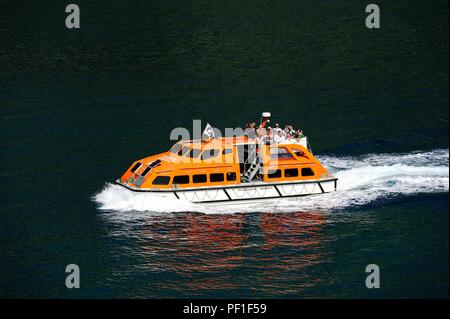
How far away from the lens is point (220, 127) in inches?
3853

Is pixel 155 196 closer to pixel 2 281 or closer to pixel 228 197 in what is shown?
pixel 228 197

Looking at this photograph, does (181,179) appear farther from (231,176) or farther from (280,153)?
(280,153)

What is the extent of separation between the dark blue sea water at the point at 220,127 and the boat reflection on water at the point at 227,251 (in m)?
0.15

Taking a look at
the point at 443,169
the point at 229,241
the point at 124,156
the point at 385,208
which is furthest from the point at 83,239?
the point at 443,169

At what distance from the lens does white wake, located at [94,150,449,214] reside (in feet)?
266

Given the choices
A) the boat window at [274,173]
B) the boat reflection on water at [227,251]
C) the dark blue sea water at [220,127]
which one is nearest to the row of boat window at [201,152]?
the boat window at [274,173]

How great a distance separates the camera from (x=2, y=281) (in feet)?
235

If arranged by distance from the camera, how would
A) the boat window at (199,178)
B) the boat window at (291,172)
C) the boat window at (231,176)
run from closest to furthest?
the boat window at (199,178), the boat window at (231,176), the boat window at (291,172)

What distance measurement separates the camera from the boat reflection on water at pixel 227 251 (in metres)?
69.4

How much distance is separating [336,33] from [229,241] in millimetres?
50522

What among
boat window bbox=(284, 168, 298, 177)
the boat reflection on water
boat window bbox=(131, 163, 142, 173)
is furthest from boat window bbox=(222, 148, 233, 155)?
boat window bbox=(131, 163, 142, 173)

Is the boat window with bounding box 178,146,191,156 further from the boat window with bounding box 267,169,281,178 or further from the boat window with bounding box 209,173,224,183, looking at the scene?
the boat window with bounding box 267,169,281,178

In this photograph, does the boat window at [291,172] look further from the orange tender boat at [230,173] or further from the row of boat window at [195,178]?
the row of boat window at [195,178]

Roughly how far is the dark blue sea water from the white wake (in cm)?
18
